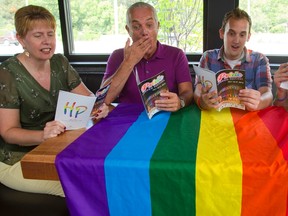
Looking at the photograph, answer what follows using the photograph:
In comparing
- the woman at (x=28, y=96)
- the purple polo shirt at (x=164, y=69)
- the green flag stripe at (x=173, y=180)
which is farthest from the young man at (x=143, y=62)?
the green flag stripe at (x=173, y=180)

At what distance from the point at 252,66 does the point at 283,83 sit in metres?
0.40

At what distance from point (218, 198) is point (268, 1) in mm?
2123

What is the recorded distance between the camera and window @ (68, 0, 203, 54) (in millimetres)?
Result: 2766

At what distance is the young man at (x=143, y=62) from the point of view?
5.54 ft

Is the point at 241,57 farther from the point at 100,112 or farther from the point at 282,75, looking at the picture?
the point at 100,112

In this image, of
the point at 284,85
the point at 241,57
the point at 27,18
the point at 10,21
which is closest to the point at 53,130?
the point at 27,18

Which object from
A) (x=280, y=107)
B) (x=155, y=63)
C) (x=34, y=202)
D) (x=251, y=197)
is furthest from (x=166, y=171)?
(x=155, y=63)

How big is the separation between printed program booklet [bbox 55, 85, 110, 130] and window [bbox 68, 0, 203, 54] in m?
1.61

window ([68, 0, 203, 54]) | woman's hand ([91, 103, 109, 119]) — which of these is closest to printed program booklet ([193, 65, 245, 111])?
woman's hand ([91, 103, 109, 119])

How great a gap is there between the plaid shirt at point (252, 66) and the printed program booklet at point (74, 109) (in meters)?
0.69

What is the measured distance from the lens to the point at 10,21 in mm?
3205

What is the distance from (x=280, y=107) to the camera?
4.98 feet

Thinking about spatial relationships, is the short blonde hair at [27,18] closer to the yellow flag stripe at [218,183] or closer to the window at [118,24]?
the yellow flag stripe at [218,183]

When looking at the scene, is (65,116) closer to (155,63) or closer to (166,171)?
(166,171)
